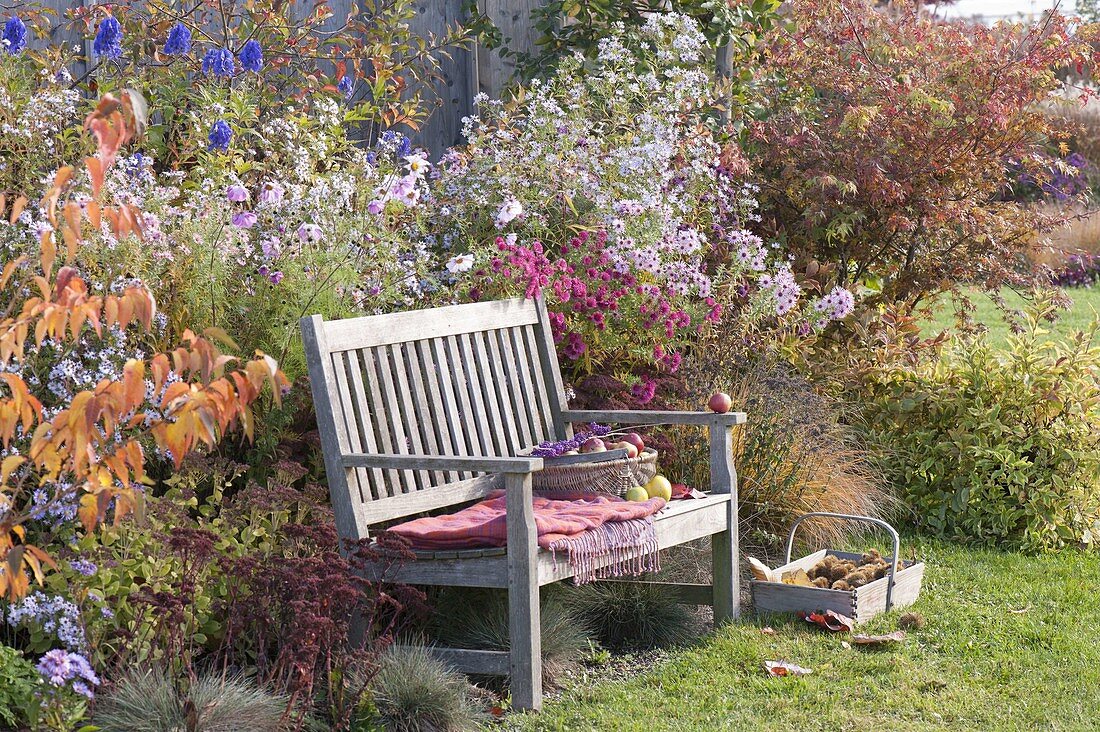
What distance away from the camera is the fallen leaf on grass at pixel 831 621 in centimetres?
418

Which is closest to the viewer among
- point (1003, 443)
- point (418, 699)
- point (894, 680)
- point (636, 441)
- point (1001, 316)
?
point (418, 699)

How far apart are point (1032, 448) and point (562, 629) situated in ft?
8.98

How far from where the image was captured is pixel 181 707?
2.86m

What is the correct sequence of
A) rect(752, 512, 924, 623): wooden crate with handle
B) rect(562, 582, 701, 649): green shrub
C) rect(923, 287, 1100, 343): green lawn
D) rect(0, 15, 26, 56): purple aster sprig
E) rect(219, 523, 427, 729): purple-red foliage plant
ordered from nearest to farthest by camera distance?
rect(219, 523, 427, 729): purple-red foliage plant → rect(562, 582, 701, 649): green shrub → rect(752, 512, 924, 623): wooden crate with handle → rect(0, 15, 26, 56): purple aster sprig → rect(923, 287, 1100, 343): green lawn

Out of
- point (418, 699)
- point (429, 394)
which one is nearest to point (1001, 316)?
point (429, 394)

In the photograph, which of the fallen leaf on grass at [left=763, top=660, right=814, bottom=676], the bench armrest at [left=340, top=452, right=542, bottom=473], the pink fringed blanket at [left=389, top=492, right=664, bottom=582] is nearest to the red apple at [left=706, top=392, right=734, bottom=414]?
the pink fringed blanket at [left=389, top=492, right=664, bottom=582]

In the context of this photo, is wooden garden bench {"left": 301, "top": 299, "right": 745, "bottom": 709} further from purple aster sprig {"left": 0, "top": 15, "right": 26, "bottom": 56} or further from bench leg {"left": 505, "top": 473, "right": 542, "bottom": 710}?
purple aster sprig {"left": 0, "top": 15, "right": 26, "bottom": 56}

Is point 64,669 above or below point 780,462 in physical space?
above

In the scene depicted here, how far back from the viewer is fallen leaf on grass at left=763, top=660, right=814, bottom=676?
3787mm

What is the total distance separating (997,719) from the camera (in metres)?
3.44

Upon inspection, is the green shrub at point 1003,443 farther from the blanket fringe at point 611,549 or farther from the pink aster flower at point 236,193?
the pink aster flower at point 236,193

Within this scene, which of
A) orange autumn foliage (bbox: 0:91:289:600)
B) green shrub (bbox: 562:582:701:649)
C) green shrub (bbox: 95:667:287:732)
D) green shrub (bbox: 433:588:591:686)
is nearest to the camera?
orange autumn foliage (bbox: 0:91:289:600)

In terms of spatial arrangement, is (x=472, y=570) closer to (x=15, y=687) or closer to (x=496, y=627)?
(x=496, y=627)

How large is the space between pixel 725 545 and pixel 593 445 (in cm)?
61
